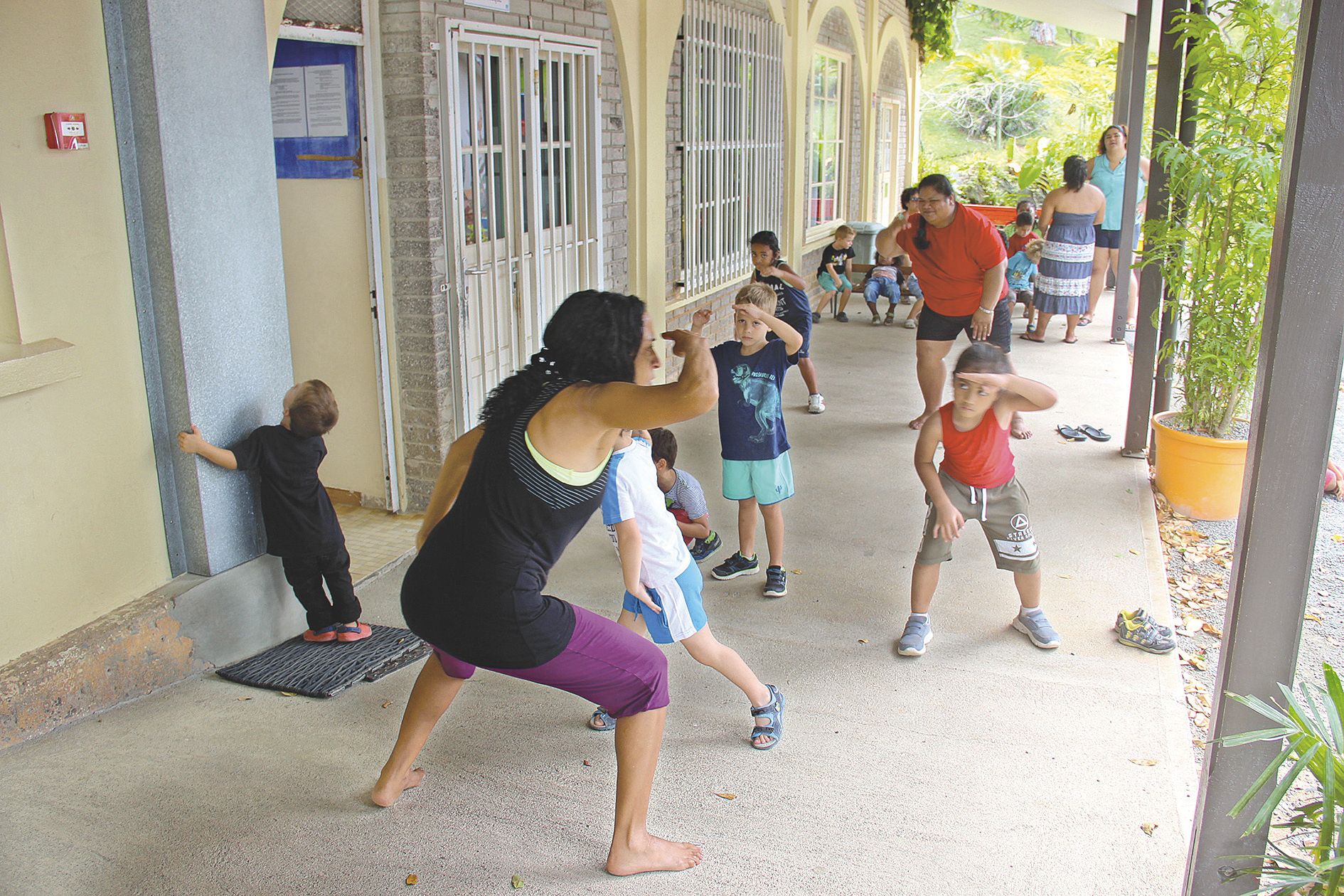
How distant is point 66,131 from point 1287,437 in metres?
3.55

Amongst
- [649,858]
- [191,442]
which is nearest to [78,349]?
[191,442]

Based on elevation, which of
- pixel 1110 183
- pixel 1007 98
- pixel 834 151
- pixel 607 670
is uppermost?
pixel 1007 98

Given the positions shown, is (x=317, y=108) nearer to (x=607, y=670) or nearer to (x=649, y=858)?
(x=607, y=670)

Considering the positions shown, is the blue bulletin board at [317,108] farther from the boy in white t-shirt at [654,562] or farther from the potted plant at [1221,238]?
the potted plant at [1221,238]

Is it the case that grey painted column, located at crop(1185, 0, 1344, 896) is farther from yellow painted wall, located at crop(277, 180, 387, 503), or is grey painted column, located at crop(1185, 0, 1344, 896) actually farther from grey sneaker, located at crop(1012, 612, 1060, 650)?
yellow painted wall, located at crop(277, 180, 387, 503)

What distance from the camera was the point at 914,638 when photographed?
4.28m

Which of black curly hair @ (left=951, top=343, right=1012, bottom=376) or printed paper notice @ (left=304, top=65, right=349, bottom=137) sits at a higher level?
printed paper notice @ (left=304, top=65, right=349, bottom=137)

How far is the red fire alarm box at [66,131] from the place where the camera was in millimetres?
3363

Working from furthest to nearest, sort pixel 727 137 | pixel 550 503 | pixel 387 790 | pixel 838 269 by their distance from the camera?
pixel 838 269 → pixel 727 137 → pixel 387 790 → pixel 550 503

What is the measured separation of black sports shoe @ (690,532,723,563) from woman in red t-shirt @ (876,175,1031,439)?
2.13 meters

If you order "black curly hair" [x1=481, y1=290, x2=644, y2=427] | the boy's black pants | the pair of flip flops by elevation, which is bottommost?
the pair of flip flops

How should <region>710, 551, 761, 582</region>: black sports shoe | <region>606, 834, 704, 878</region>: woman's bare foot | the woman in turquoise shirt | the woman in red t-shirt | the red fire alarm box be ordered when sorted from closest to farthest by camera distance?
<region>606, 834, 704, 878</region>: woman's bare foot
the red fire alarm box
<region>710, 551, 761, 582</region>: black sports shoe
the woman in red t-shirt
the woman in turquoise shirt

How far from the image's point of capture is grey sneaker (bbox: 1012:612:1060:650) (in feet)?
14.1

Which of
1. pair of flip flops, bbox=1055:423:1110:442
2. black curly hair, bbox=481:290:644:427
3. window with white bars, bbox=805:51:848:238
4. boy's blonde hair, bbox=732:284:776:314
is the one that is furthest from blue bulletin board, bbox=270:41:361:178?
window with white bars, bbox=805:51:848:238
